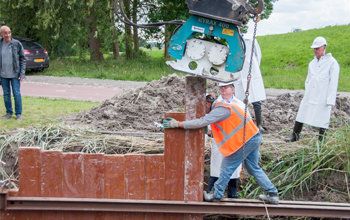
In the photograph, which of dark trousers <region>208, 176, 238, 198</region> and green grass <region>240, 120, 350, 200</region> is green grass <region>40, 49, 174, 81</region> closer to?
green grass <region>240, 120, 350, 200</region>

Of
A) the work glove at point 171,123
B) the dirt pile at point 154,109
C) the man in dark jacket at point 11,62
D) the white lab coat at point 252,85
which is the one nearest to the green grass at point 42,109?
the man in dark jacket at point 11,62

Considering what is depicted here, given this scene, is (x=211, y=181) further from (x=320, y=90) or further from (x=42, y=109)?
(x=42, y=109)

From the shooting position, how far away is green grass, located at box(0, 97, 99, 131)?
292 inches

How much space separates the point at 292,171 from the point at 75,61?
53.1ft

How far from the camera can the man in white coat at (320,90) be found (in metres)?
5.60

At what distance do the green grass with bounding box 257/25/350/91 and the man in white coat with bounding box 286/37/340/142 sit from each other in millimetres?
8474

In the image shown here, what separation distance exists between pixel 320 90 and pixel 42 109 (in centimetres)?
609

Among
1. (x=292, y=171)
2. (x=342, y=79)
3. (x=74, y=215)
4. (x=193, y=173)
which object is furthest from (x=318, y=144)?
(x=342, y=79)

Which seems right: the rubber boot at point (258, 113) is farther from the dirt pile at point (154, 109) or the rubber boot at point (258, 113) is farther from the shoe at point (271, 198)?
the shoe at point (271, 198)

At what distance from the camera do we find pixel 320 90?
18.8 ft

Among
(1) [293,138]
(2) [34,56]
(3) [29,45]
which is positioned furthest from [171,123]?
(3) [29,45]

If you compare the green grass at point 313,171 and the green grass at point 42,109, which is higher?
the green grass at point 313,171

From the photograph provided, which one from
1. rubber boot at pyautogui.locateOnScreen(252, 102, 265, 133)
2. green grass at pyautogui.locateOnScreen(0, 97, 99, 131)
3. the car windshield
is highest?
the car windshield

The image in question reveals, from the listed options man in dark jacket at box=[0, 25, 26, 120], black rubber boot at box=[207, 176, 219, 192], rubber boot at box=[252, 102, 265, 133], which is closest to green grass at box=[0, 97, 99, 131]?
man in dark jacket at box=[0, 25, 26, 120]
